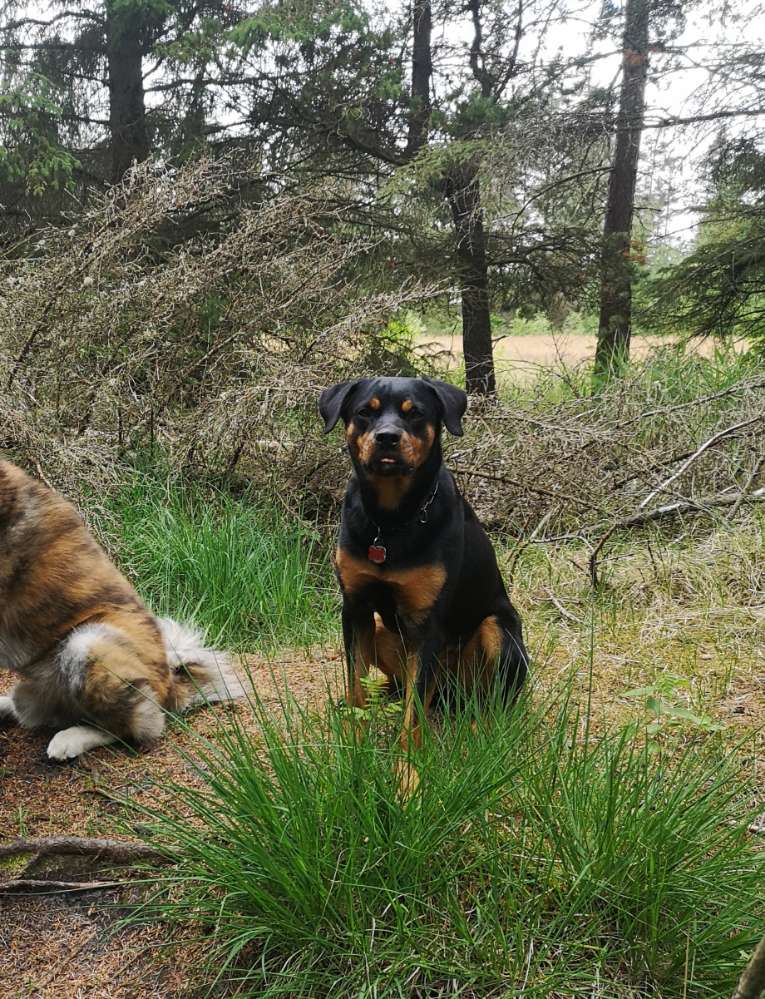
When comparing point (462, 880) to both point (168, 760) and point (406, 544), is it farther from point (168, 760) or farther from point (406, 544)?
point (168, 760)

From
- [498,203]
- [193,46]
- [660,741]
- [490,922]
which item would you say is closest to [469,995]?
[490,922]

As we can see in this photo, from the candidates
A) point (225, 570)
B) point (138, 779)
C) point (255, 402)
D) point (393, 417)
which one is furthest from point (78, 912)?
point (255, 402)

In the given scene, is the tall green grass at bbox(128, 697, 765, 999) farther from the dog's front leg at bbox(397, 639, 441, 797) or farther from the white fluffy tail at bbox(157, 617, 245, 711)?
the white fluffy tail at bbox(157, 617, 245, 711)

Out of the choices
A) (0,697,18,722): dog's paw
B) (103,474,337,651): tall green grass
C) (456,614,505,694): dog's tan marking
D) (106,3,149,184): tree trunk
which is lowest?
(103,474,337,651): tall green grass

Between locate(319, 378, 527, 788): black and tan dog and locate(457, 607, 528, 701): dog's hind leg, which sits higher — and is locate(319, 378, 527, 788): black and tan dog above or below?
above

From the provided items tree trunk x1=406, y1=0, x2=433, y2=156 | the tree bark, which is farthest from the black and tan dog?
tree trunk x1=406, y1=0, x2=433, y2=156

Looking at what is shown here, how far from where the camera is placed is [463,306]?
1122 cm

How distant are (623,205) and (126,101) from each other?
671 cm

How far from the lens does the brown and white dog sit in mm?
3350

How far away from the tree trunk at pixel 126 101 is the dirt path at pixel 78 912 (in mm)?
9347

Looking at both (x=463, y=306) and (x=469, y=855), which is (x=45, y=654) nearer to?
(x=469, y=855)

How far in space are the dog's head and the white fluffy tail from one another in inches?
49.8

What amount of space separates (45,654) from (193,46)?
825 centimetres

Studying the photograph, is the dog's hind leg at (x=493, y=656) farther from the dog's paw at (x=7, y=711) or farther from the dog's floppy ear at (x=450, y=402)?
the dog's paw at (x=7, y=711)
